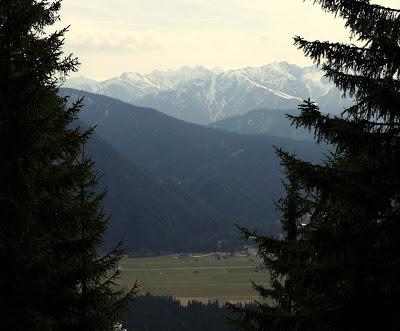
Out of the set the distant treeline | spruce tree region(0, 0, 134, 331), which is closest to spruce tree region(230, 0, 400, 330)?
spruce tree region(0, 0, 134, 331)

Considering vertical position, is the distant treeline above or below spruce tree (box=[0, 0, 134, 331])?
below

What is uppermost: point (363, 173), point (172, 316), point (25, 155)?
point (25, 155)

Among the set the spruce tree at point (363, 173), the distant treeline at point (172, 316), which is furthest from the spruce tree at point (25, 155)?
the distant treeline at point (172, 316)

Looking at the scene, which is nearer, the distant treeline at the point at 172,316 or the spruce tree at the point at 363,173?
the spruce tree at the point at 363,173

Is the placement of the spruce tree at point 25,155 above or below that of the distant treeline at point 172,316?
above

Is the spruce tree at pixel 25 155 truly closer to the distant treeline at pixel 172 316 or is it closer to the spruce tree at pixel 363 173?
the spruce tree at pixel 363 173

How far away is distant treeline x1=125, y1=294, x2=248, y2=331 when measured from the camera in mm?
153750

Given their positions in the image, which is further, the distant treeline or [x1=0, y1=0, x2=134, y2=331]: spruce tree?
the distant treeline

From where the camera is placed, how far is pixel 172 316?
167625mm

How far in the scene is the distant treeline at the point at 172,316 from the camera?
153750mm

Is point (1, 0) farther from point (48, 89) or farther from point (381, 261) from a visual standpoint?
point (381, 261)

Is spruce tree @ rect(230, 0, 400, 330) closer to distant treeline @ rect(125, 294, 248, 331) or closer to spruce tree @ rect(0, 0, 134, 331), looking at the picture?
spruce tree @ rect(0, 0, 134, 331)

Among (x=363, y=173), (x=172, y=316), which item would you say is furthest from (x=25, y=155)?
(x=172, y=316)

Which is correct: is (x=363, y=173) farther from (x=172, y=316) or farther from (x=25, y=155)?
(x=172, y=316)
